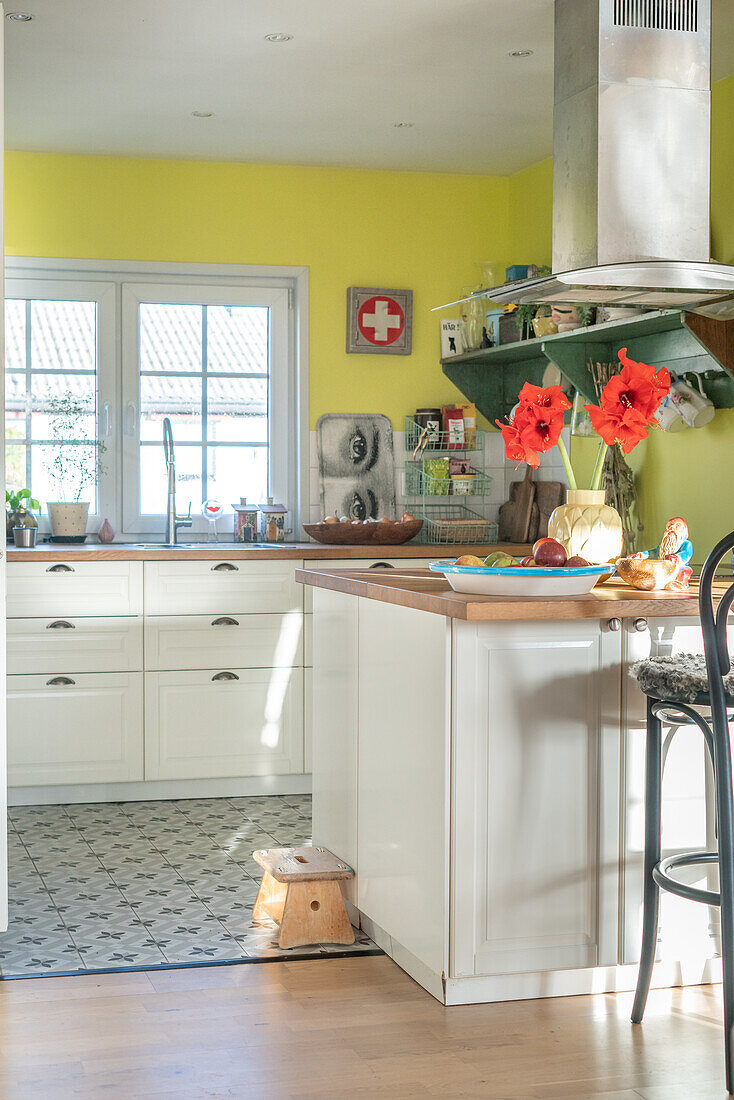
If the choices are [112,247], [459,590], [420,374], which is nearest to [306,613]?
[420,374]

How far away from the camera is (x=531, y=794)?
8.43 feet

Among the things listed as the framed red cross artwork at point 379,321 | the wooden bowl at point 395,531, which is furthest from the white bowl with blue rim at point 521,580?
the framed red cross artwork at point 379,321

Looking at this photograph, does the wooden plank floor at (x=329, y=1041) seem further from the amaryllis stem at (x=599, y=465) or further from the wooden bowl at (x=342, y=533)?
the wooden bowl at (x=342, y=533)

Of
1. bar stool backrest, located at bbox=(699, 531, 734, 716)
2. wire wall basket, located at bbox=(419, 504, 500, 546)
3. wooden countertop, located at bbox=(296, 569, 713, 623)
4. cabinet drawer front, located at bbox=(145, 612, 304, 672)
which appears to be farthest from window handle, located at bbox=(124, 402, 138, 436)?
bar stool backrest, located at bbox=(699, 531, 734, 716)

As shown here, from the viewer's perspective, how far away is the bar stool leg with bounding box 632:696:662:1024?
247 centimetres

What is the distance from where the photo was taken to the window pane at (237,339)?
5246mm

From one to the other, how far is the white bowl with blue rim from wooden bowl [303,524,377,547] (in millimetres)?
2223

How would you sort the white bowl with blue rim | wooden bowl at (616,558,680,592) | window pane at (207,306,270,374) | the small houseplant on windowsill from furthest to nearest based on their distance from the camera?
1. window pane at (207,306,270,374)
2. the small houseplant on windowsill
3. wooden bowl at (616,558,680,592)
4. the white bowl with blue rim

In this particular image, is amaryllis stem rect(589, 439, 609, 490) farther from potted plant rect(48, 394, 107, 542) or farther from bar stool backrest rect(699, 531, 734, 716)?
potted plant rect(48, 394, 107, 542)

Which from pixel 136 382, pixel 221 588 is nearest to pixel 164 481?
pixel 136 382

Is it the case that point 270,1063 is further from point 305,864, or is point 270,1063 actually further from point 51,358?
point 51,358

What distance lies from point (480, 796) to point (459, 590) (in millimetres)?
439

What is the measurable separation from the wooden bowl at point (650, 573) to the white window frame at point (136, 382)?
103 inches

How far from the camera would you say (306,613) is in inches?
184
